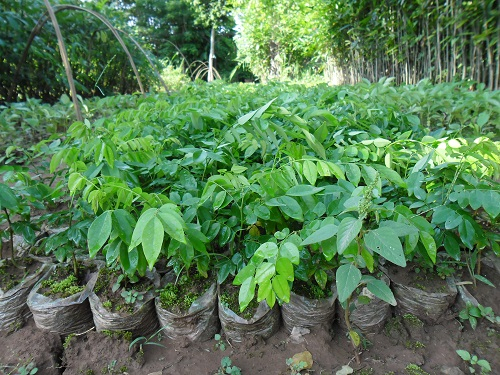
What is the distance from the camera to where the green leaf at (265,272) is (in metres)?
0.82

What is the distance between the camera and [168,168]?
4.42 ft

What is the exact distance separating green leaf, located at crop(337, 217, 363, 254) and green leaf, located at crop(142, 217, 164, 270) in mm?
415

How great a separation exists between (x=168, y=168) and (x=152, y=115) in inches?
37.5

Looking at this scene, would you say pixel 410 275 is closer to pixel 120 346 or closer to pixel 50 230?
pixel 120 346

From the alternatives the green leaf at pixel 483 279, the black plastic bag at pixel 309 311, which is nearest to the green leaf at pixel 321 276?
the black plastic bag at pixel 309 311

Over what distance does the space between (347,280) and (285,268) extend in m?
0.15

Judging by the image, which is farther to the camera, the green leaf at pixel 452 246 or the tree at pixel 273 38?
the tree at pixel 273 38

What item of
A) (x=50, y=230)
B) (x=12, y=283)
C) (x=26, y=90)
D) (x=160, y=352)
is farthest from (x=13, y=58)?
(x=160, y=352)

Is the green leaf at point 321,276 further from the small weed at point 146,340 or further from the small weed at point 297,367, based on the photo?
the small weed at point 146,340

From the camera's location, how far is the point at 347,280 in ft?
2.66

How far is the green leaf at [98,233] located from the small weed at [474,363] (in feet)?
4.16

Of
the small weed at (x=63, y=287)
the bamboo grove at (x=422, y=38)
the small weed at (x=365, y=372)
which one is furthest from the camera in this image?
the bamboo grove at (x=422, y=38)

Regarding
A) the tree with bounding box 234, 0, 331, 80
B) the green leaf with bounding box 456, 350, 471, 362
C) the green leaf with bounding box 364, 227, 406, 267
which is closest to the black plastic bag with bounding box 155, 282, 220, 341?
the green leaf with bounding box 364, 227, 406, 267

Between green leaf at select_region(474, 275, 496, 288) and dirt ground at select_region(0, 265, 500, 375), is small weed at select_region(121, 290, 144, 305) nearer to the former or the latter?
dirt ground at select_region(0, 265, 500, 375)
